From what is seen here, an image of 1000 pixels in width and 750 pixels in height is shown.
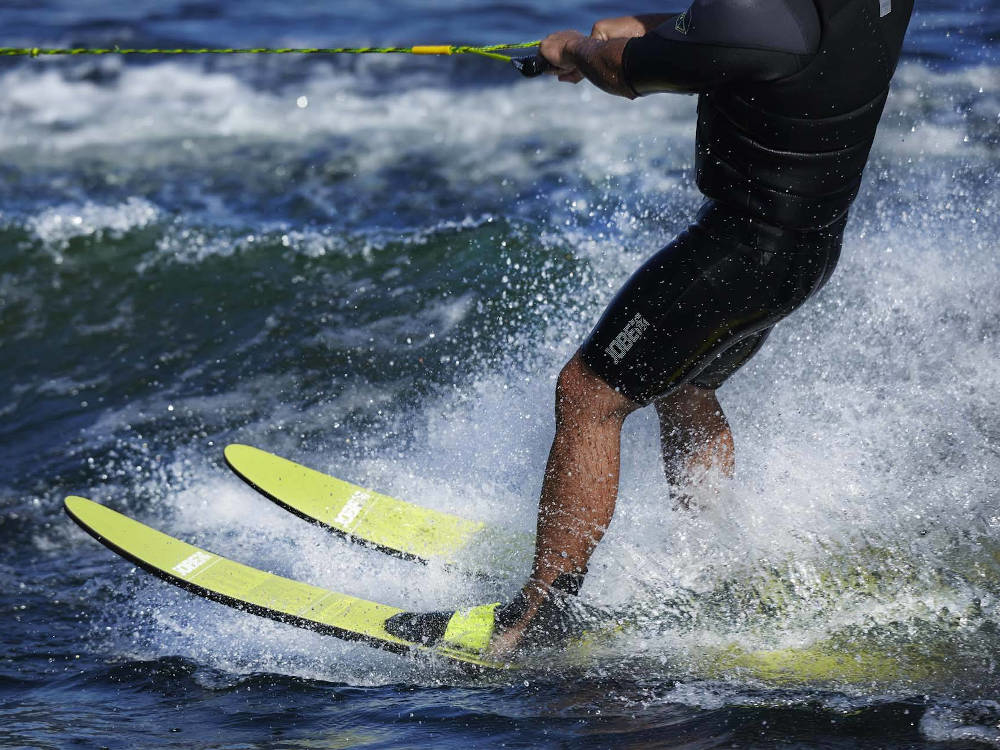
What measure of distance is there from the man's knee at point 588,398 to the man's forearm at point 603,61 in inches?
27.8

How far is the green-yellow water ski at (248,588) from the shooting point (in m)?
3.22

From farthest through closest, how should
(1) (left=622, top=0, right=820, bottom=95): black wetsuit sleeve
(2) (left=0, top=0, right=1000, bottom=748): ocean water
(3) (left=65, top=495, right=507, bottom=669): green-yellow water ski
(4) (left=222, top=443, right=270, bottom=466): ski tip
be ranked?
(4) (left=222, top=443, right=270, bottom=466): ski tip → (3) (left=65, top=495, right=507, bottom=669): green-yellow water ski → (2) (left=0, top=0, right=1000, bottom=748): ocean water → (1) (left=622, top=0, right=820, bottom=95): black wetsuit sleeve

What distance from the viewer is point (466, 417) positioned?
4.51 m

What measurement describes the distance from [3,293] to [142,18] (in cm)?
679

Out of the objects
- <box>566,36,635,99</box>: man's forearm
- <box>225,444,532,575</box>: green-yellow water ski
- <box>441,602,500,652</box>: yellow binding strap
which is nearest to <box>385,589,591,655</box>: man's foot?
<box>441,602,500,652</box>: yellow binding strap

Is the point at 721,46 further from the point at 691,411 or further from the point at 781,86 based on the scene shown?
the point at 691,411

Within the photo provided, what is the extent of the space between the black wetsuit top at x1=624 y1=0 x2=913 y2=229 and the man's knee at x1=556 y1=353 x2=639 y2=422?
56 centimetres

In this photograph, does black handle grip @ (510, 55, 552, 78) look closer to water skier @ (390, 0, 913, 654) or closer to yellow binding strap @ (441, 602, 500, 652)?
water skier @ (390, 0, 913, 654)

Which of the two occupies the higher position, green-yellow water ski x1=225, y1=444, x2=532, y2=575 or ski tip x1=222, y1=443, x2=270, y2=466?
ski tip x1=222, y1=443, x2=270, y2=466

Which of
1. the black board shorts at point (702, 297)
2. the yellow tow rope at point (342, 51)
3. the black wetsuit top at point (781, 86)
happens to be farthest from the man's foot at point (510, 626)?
the yellow tow rope at point (342, 51)

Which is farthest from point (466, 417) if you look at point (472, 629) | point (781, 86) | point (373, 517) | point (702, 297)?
point (781, 86)

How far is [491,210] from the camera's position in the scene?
7.11 meters

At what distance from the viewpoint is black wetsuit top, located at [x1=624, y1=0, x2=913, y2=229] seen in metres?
2.56

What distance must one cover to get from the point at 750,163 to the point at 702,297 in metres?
0.35
